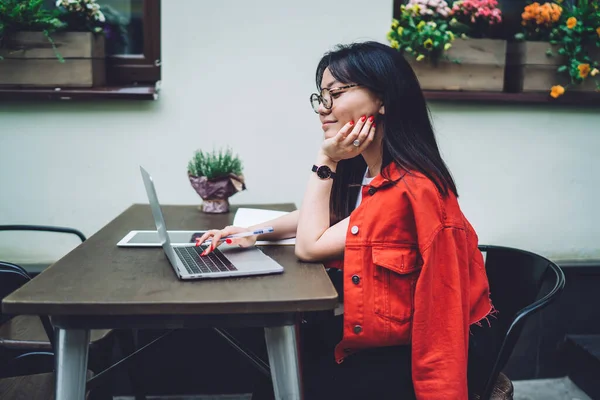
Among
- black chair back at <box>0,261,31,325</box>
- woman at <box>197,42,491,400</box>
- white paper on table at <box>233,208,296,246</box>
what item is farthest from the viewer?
white paper on table at <box>233,208,296,246</box>

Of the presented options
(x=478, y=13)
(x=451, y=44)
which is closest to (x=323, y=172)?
(x=451, y=44)

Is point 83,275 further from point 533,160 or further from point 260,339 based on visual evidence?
point 533,160

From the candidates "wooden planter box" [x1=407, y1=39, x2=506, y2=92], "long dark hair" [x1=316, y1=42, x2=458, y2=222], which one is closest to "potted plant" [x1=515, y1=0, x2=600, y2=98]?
"wooden planter box" [x1=407, y1=39, x2=506, y2=92]

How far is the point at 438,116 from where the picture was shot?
2881 mm

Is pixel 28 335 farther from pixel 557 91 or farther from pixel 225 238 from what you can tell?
pixel 557 91

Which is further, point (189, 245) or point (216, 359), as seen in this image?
point (216, 359)

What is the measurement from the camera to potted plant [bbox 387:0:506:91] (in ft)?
8.98

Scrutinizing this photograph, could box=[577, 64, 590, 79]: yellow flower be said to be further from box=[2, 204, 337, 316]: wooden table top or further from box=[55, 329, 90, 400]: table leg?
box=[55, 329, 90, 400]: table leg

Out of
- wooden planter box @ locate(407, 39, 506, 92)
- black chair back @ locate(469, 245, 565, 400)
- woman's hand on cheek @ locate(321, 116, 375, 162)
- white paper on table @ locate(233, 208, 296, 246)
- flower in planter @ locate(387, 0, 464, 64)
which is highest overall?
flower in planter @ locate(387, 0, 464, 64)

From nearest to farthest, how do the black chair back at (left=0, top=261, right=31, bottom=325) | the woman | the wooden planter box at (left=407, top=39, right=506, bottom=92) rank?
1. the woman
2. the black chair back at (left=0, top=261, right=31, bottom=325)
3. the wooden planter box at (left=407, top=39, right=506, bottom=92)

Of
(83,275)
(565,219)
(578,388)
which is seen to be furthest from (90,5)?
(578,388)

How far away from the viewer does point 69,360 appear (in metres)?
1.24

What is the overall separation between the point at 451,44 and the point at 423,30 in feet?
0.66

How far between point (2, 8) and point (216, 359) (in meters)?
1.94
